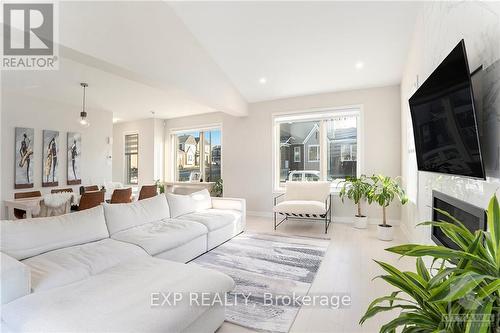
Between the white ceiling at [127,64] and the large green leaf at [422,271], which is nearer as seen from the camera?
the large green leaf at [422,271]

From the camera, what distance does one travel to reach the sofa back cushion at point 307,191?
15.6 ft

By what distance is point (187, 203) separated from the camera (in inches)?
152

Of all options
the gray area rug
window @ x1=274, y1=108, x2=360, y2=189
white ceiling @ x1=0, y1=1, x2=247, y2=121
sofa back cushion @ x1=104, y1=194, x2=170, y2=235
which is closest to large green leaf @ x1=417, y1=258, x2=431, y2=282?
the gray area rug

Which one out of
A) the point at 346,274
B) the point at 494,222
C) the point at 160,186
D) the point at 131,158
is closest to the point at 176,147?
the point at 160,186

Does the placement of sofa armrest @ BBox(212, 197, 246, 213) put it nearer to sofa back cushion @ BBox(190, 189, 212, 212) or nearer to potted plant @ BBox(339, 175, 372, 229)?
sofa back cushion @ BBox(190, 189, 212, 212)

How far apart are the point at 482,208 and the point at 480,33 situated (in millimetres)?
1081

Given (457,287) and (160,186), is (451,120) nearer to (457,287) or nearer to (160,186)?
(457,287)

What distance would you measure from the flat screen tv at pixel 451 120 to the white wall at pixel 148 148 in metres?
6.89

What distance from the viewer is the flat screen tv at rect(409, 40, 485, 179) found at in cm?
138

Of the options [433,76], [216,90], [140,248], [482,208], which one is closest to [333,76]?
[216,90]

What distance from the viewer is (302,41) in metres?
3.80

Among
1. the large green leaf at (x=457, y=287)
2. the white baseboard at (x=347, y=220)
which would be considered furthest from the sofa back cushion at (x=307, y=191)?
the large green leaf at (x=457, y=287)

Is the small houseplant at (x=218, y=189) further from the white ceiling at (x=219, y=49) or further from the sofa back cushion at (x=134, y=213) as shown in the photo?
the sofa back cushion at (x=134, y=213)

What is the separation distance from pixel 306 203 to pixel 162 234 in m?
2.52
